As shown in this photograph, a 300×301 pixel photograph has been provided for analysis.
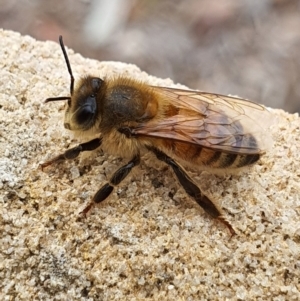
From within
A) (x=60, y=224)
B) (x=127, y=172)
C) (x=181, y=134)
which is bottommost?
(x=60, y=224)

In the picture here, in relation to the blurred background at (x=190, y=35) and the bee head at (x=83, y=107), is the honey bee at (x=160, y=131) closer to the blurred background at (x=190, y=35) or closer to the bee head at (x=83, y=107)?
the bee head at (x=83, y=107)

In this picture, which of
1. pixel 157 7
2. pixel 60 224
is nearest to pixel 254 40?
pixel 157 7

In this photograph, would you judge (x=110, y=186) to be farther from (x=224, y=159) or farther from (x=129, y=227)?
(x=224, y=159)

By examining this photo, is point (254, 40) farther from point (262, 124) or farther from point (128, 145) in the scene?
point (128, 145)

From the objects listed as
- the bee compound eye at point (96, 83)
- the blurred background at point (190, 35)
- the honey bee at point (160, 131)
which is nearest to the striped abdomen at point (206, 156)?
the honey bee at point (160, 131)

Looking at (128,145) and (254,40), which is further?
(254,40)

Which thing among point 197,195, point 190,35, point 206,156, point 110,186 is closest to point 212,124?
point 206,156

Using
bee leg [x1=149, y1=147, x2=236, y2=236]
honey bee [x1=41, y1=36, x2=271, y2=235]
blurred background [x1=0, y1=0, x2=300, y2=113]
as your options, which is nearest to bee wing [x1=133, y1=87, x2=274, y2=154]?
honey bee [x1=41, y1=36, x2=271, y2=235]

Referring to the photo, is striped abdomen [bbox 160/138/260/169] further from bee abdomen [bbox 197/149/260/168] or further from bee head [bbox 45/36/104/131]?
bee head [bbox 45/36/104/131]
